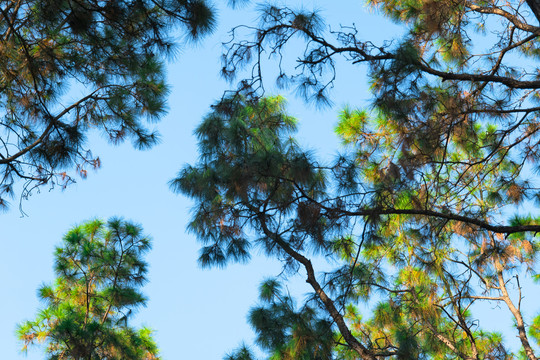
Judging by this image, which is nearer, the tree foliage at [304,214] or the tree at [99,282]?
the tree foliage at [304,214]

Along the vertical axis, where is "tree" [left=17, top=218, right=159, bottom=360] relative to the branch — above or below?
above

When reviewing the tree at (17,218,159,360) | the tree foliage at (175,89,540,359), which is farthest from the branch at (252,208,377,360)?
the tree at (17,218,159,360)

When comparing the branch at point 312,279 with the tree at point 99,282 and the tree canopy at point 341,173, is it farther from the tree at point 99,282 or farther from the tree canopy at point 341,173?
the tree at point 99,282

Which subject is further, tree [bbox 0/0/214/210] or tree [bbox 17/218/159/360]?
tree [bbox 17/218/159/360]

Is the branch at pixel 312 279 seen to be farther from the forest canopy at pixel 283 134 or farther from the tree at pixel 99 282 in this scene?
the tree at pixel 99 282

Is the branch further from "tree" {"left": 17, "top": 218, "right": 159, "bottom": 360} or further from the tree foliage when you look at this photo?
"tree" {"left": 17, "top": 218, "right": 159, "bottom": 360}

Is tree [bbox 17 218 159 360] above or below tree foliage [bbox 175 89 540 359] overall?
above

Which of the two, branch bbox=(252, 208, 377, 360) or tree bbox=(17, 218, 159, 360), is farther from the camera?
tree bbox=(17, 218, 159, 360)

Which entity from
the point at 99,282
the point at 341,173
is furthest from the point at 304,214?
the point at 99,282

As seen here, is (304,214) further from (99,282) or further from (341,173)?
(99,282)

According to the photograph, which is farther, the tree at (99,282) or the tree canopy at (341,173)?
the tree at (99,282)

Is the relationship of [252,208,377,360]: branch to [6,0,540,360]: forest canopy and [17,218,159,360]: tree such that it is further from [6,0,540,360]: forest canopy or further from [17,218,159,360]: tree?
[17,218,159,360]: tree

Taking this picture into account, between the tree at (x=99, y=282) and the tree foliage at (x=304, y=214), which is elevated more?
the tree at (x=99, y=282)

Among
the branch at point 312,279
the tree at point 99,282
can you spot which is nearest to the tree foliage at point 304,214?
the branch at point 312,279
